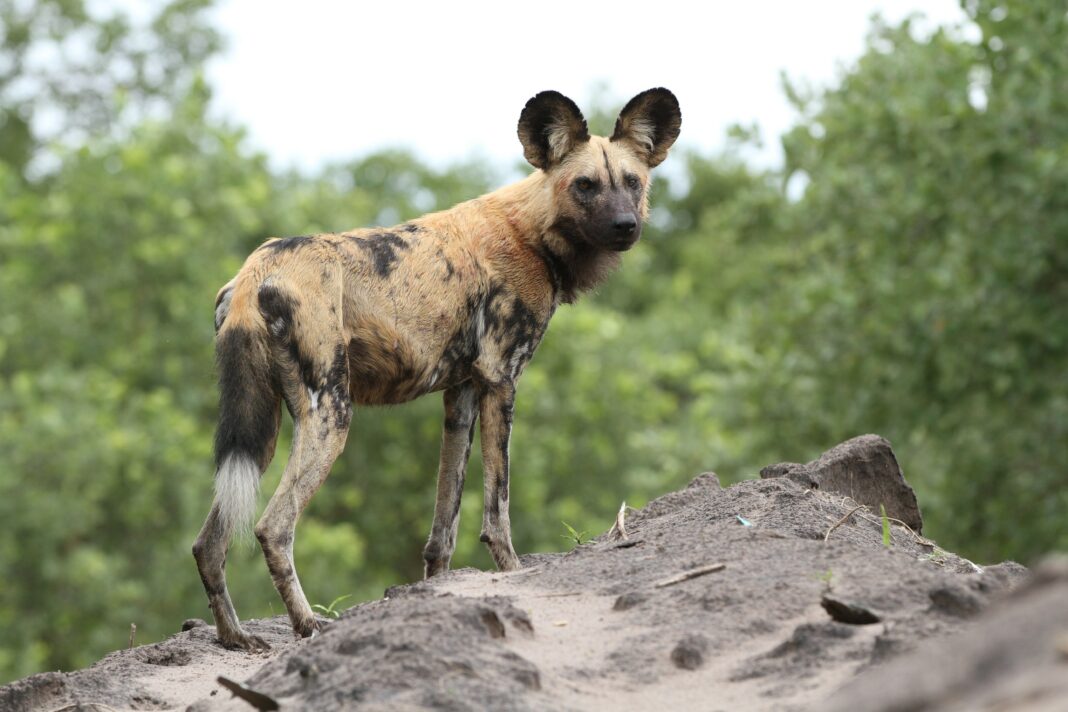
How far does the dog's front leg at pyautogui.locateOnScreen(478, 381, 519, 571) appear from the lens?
22.4 ft

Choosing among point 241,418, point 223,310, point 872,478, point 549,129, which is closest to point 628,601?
point 241,418

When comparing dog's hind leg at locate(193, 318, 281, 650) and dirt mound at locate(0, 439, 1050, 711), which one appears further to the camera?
dog's hind leg at locate(193, 318, 281, 650)

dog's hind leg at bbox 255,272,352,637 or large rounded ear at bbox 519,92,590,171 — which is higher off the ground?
large rounded ear at bbox 519,92,590,171

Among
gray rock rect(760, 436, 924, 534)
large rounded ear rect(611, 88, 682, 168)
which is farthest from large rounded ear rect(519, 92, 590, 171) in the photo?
gray rock rect(760, 436, 924, 534)

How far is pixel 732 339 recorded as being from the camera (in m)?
20.2

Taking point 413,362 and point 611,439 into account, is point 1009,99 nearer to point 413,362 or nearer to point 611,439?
point 413,362

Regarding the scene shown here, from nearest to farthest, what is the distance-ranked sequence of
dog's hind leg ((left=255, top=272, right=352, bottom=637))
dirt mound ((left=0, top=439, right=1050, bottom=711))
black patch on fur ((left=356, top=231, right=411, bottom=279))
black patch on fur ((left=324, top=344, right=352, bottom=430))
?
dirt mound ((left=0, top=439, right=1050, bottom=711)), dog's hind leg ((left=255, top=272, right=352, bottom=637)), black patch on fur ((left=324, top=344, right=352, bottom=430)), black patch on fur ((left=356, top=231, right=411, bottom=279))

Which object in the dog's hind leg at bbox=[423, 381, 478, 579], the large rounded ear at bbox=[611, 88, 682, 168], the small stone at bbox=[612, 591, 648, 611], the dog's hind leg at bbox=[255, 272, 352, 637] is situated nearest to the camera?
the small stone at bbox=[612, 591, 648, 611]

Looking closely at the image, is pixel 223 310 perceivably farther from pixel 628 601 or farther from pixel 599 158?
pixel 628 601

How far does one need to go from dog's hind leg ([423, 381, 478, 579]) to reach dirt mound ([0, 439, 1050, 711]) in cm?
123

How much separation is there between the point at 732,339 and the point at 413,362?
14.0 meters

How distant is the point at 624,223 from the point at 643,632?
118 inches

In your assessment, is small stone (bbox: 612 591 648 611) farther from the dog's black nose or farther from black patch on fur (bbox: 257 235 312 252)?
the dog's black nose

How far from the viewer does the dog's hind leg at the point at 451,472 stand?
7109 millimetres
